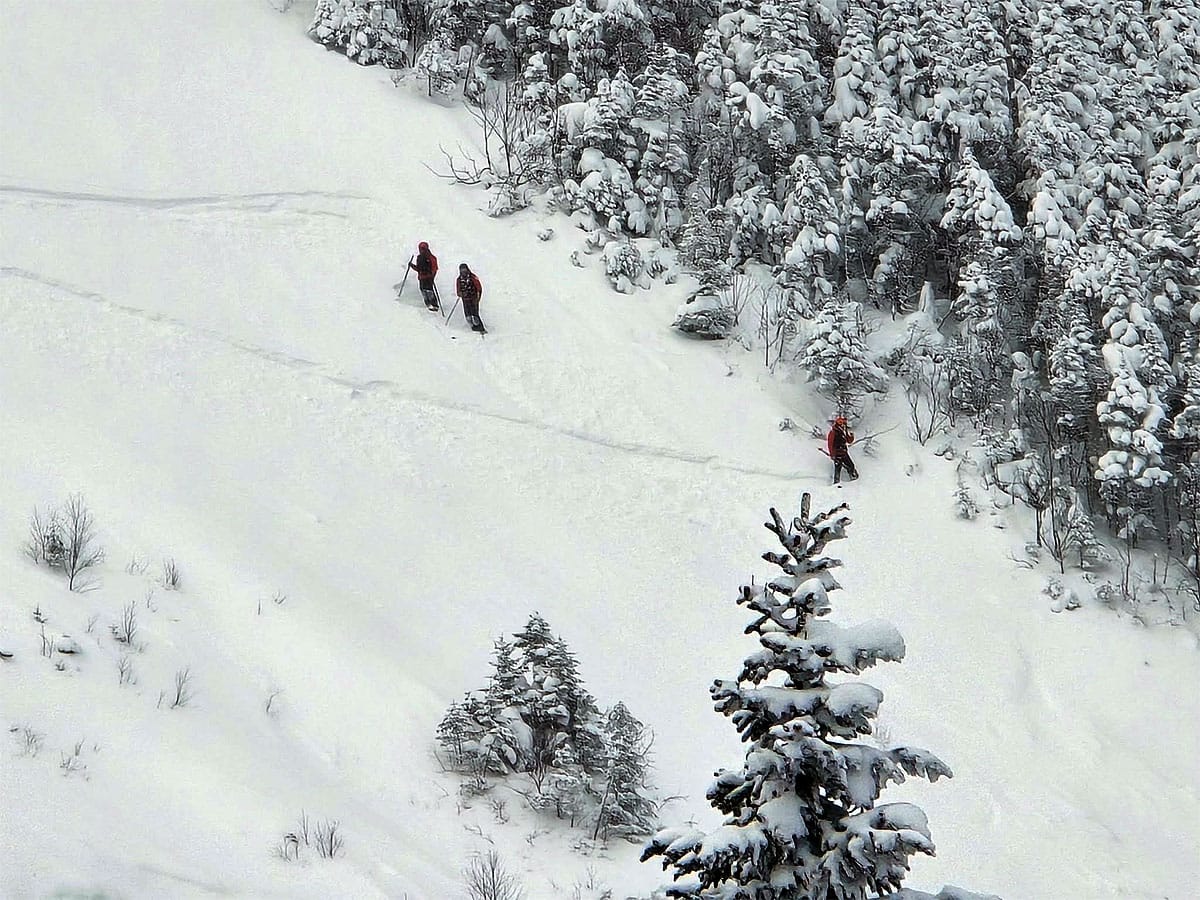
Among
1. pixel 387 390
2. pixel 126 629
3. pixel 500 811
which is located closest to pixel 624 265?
pixel 387 390

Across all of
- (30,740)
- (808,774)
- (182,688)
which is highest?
(808,774)

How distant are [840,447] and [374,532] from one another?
660 cm

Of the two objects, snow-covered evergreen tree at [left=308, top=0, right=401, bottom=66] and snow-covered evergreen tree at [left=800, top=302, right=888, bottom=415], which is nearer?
snow-covered evergreen tree at [left=800, top=302, right=888, bottom=415]

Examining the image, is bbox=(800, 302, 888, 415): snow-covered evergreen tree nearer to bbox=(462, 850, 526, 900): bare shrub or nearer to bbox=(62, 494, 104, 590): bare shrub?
bbox=(62, 494, 104, 590): bare shrub

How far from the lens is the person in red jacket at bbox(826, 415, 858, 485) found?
15.4 metres

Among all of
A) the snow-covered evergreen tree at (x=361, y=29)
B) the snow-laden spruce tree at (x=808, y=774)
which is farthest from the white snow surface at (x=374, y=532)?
the snow-laden spruce tree at (x=808, y=774)

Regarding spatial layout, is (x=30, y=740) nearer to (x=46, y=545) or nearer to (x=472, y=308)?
(x=46, y=545)

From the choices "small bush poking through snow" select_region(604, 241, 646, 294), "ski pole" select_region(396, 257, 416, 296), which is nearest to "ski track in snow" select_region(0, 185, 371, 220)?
"ski pole" select_region(396, 257, 416, 296)

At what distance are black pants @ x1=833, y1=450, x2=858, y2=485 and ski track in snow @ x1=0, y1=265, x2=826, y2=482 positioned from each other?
8.4 inches

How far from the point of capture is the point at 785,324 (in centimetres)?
1775

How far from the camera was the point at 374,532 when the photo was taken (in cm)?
1302

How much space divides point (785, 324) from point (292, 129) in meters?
9.92

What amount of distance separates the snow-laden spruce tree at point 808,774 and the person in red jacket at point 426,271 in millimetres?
13857

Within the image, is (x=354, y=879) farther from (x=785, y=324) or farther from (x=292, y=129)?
(x=292, y=129)
